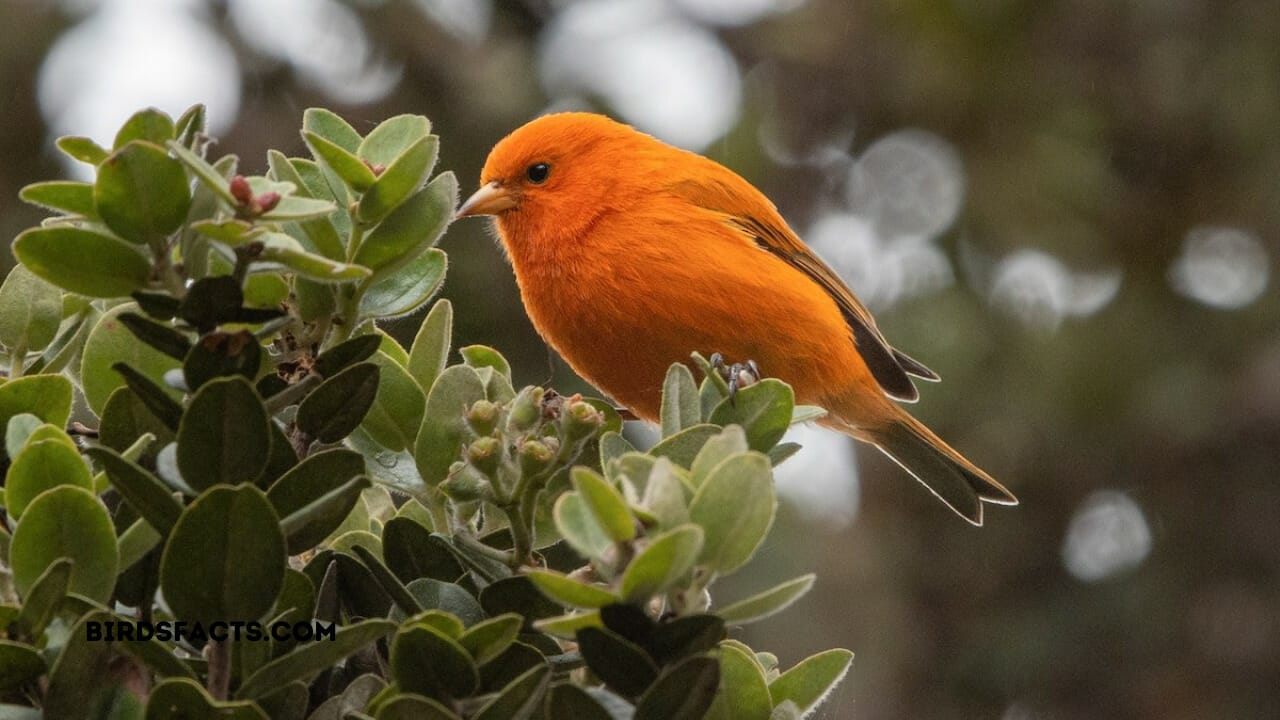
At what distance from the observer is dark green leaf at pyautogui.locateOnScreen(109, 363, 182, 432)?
56.9 inches

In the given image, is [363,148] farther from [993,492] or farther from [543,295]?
[993,492]

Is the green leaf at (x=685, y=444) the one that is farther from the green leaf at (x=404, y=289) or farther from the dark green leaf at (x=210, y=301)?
the dark green leaf at (x=210, y=301)

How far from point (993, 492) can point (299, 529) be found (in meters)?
3.64

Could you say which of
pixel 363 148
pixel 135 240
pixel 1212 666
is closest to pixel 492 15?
pixel 1212 666

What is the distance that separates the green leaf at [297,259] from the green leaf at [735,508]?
1.44 ft

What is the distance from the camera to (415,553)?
1.71 meters

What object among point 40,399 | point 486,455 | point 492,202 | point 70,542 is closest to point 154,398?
point 70,542

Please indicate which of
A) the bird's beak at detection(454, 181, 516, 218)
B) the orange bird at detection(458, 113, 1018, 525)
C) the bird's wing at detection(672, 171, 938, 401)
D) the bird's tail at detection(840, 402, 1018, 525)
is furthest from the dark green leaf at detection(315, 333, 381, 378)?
the bird's tail at detection(840, 402, 1018, 525)

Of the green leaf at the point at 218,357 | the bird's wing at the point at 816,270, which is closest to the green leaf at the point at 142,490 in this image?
the green leaf at the point at 218,357

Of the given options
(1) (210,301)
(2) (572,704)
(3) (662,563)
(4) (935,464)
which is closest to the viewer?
(3) (662,563)

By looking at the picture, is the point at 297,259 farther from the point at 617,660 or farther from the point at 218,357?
the point at 617,660

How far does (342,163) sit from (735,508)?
2.13 feet

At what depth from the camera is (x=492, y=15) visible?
6480 mm

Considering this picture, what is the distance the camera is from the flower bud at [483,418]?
1.73m
